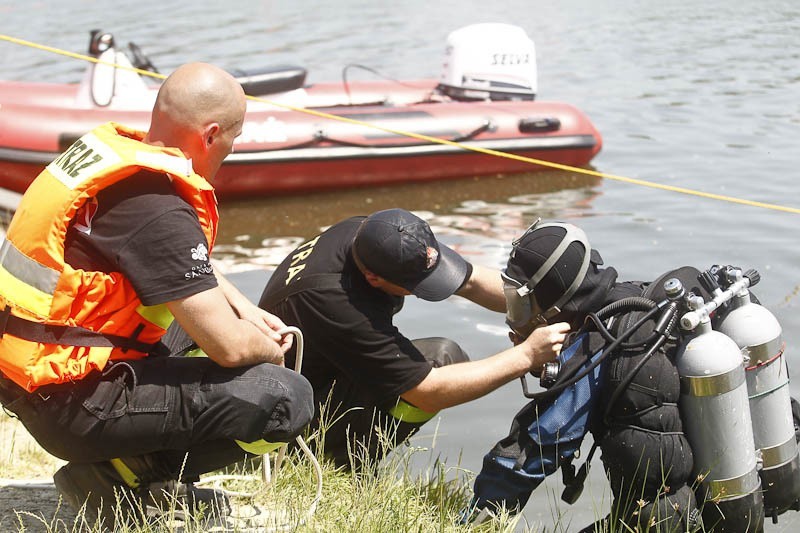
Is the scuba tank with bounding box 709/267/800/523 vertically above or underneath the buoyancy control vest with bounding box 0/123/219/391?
underneath

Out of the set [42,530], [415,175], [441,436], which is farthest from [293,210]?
[42,530]

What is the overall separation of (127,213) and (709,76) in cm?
1060

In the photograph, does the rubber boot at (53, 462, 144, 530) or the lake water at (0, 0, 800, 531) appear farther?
the lake water at (0, 0, 800, 531)

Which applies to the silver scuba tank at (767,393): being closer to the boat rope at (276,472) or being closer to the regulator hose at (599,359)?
the regulator hose at (599,359)

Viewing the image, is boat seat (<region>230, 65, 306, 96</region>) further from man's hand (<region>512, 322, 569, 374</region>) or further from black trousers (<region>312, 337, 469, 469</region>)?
man's hand (<region>512, 322, 569, 374</region>)

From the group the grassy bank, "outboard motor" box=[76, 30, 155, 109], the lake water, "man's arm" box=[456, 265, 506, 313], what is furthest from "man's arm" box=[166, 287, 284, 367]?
"outboard motor" box=[76, 30, 155, 109]

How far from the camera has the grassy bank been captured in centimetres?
276

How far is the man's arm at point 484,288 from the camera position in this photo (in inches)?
152

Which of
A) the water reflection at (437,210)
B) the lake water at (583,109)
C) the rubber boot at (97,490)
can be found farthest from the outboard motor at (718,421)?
the water reflection at (437,210)

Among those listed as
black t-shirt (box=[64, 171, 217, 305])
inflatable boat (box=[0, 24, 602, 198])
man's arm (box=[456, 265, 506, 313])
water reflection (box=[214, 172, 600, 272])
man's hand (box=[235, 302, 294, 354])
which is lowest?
water reflection (box=[214, 172, 600, 272])

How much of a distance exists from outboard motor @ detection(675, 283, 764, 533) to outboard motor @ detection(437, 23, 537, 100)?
622cm

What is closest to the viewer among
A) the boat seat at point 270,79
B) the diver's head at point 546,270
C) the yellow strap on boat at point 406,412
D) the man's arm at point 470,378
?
the diver's head at point 546,270

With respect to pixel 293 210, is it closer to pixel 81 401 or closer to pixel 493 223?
pixel 493 223

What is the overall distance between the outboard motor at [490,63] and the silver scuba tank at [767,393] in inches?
241
